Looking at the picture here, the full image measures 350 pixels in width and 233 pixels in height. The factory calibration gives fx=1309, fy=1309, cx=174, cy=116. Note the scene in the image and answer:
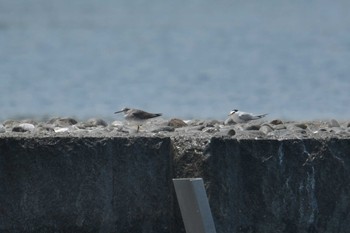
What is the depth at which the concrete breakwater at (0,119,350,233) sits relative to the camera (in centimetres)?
→ 611

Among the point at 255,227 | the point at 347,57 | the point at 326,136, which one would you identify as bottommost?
the point at 255,227

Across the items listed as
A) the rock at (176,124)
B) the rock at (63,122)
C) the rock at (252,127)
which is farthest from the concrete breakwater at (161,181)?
the rock at (63,122)

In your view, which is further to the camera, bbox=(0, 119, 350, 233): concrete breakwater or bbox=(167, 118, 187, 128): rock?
bbox=(167, 118, 187, 128): rock

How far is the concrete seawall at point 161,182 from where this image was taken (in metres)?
6.11

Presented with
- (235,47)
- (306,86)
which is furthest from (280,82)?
(235,47)

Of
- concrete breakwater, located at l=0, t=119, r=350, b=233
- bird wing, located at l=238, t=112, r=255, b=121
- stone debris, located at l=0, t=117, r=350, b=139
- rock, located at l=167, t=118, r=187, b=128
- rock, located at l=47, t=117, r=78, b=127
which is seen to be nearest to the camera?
concrete breakwater, located at l=0, t=119, r=350, b=233

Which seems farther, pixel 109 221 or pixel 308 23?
pixel 308 23

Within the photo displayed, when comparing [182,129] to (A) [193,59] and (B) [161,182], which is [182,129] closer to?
(B) [161,182]

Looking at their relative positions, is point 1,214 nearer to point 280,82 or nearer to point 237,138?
point 237,138

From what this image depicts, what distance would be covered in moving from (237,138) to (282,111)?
529 inches

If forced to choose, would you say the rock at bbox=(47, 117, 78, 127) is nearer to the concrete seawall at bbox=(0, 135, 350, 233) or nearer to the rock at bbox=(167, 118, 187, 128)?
the rock at bbox=(167, 118, 187, 128)

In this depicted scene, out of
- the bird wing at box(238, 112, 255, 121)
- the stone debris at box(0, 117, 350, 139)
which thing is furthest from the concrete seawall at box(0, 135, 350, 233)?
the bird wing at box(238, 112, 255, 121)

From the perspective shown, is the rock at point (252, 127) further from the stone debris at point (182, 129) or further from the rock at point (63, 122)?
the rock at point (63, 122)

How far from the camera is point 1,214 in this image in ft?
19.9
